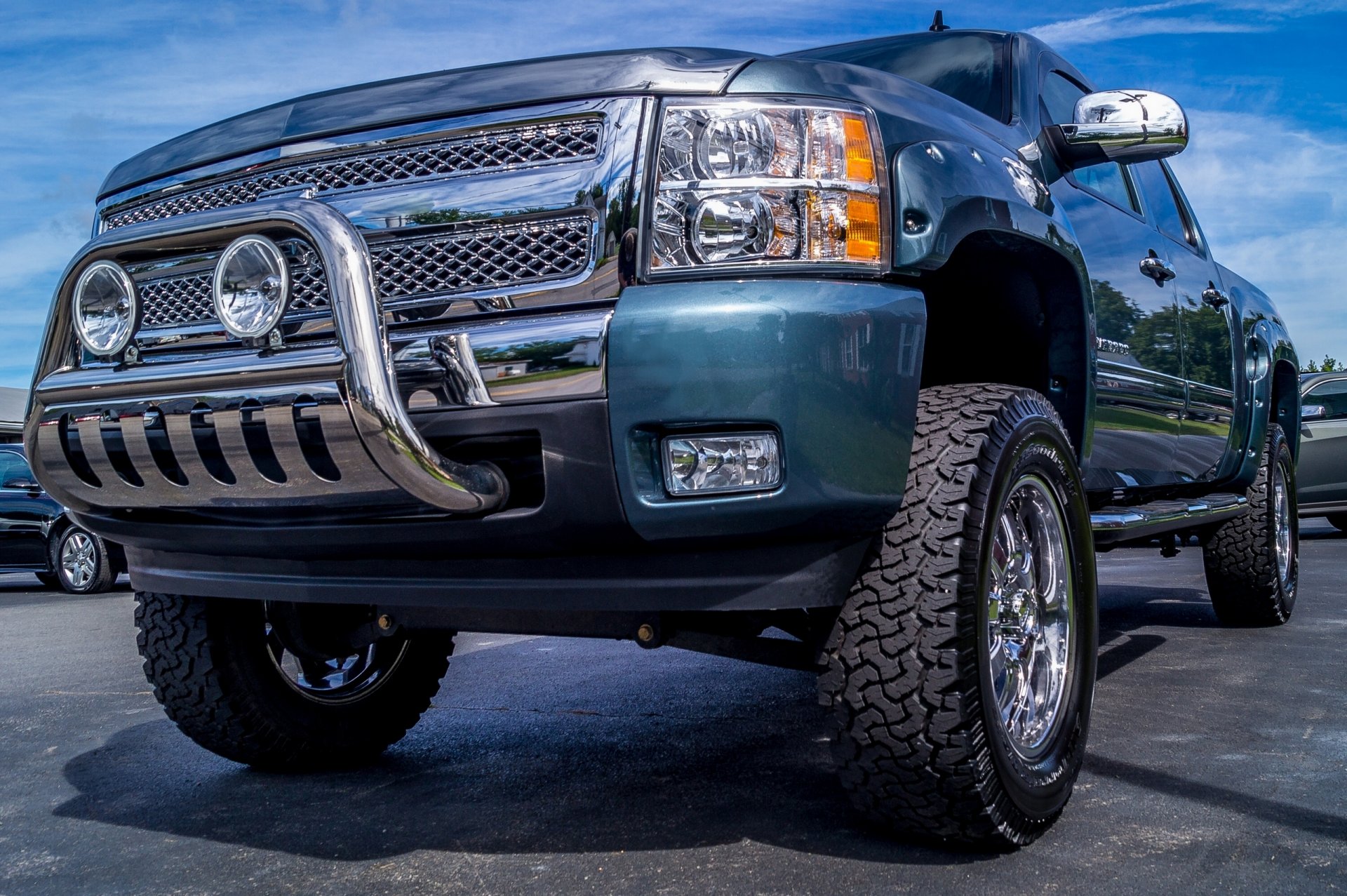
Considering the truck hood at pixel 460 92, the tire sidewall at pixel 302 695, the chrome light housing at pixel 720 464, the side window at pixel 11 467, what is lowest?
the tire sidewall at pixel 302 695

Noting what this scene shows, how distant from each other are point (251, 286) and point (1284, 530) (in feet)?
17.1

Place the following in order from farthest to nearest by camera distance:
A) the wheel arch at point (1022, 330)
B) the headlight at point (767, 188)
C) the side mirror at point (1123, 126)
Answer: the side mirror at point (1123, 126) → the wheel arch at point (1022, 330) → the headlight at point (767, 188)

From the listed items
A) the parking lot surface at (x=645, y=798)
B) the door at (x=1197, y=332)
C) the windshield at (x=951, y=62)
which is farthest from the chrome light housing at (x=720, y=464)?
the door at (x=1197, y=332)

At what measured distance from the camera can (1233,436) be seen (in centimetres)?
517

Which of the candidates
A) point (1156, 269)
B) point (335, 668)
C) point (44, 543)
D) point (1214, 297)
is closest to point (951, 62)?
point (1156, 269)

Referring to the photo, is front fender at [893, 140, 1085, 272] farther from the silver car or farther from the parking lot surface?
the silver car

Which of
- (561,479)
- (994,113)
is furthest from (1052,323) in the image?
A: (561,479)

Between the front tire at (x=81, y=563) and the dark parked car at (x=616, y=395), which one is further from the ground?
the dark parked car at (x=616, y=395)

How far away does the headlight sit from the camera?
2.34m

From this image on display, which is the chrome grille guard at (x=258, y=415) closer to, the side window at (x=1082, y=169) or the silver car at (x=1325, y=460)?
the side window at (x=1082, y=169)

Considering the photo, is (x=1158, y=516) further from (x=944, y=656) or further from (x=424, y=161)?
(x=424, y=161)

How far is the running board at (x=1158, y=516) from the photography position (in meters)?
3.41

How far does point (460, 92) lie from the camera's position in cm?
256

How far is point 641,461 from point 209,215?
961 mm
